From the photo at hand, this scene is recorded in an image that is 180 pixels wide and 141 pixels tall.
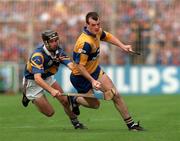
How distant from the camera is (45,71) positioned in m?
13.7

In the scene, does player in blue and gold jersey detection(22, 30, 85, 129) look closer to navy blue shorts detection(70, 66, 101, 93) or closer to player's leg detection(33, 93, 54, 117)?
player's leg detection(33, 93, 54, 117)

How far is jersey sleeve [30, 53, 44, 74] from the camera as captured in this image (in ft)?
43.1

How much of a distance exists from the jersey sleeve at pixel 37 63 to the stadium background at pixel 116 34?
1522 cm

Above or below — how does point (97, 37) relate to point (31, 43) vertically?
above

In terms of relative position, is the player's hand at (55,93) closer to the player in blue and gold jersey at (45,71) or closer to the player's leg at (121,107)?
the player in blue and gold jersey at (45,71)

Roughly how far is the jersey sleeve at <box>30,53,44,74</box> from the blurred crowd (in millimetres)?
15579

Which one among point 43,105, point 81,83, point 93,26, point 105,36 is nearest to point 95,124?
point 81,83

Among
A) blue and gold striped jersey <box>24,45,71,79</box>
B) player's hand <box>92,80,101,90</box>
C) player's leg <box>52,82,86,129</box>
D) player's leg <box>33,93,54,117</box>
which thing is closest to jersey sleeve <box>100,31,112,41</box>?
blue and gold striped jersey <box>24,45,71,79</box>

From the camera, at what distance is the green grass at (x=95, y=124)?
11883 millimetres

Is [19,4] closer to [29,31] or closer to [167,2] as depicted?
[29,31]

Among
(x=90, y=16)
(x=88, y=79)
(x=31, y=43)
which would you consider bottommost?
(x=31, y=43)

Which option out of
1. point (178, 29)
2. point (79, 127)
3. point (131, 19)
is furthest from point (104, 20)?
point (79, 127)

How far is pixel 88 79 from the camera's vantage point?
12.9m

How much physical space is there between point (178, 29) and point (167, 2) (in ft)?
3.97
